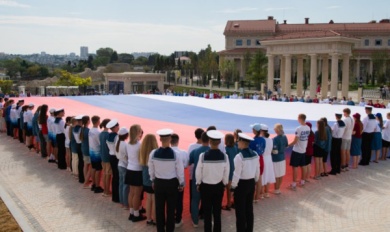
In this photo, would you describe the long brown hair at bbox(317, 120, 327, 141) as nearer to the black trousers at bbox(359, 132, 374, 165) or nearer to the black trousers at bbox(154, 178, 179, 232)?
the black trousers at bbox(359, 132, 374, 165)

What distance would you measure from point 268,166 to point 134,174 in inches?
135

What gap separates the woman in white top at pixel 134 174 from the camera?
870 cm

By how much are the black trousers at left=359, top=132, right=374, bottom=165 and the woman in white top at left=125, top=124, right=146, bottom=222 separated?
8.74m

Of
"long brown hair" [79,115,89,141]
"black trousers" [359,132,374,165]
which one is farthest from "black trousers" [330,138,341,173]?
"long brown hair" [79,115,89,141]

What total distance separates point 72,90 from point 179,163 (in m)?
46.9

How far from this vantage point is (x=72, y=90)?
2050 inches

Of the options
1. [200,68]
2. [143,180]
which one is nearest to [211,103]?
[143,180]

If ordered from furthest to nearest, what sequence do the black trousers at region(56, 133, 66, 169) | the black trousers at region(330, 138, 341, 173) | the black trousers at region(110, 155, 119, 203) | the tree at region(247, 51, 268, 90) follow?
the tree at region(247, 51, 268, 90) → the black trousers at region(56, 133, 66, 169) → the black trousers at region(330, 138, 341, 173) → the black trousers at region(110, 155, 119, 203)

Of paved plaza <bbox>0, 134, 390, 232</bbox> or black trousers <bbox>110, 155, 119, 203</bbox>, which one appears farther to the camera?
black trousers <bbox>110, 155, 119, 203</bbox>

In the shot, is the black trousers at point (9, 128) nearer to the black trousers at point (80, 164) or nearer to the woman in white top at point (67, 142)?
the woman in white top at point (67, 142)

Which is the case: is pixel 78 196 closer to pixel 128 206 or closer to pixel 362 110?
pixel 128 206

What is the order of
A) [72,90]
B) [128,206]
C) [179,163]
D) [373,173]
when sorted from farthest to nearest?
→ [72,90], [373,173], [128,206], [179,163]

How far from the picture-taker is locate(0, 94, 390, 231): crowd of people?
772 centimetres

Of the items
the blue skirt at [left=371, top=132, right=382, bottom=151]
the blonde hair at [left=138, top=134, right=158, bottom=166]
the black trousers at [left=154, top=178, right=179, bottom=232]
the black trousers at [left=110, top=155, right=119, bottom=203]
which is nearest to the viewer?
the black trousers at [left=154, top=178, right=179, bottom=232]
